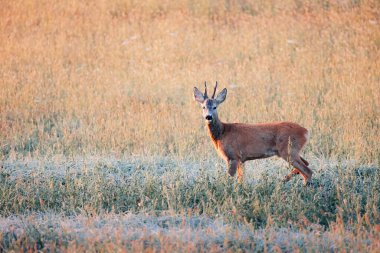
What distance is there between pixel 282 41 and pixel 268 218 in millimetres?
12787

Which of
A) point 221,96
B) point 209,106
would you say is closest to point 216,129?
point 209,106

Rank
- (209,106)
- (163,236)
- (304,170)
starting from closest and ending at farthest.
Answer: (163,236) → (304,170) → (209,106)

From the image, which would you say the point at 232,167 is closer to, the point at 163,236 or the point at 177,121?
the point at 163,236

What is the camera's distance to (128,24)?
870 inches

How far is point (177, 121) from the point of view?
579 inches

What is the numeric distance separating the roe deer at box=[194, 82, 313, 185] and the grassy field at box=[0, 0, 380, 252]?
335 mm

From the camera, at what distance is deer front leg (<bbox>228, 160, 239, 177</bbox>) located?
992cm

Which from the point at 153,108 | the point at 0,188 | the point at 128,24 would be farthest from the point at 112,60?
the point at 0,188

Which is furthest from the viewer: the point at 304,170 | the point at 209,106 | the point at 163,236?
the point at 209,106

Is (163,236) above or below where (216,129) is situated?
below

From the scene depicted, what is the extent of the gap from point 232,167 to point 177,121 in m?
4.82

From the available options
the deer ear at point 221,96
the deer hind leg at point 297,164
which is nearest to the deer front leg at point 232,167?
the deer hind leg at point 297,164

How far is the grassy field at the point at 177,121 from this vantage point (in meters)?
8.05

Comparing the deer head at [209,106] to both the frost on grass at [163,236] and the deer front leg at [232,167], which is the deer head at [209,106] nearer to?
the deer front leg at [232,167]
